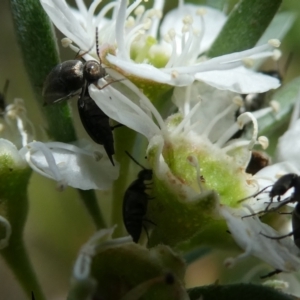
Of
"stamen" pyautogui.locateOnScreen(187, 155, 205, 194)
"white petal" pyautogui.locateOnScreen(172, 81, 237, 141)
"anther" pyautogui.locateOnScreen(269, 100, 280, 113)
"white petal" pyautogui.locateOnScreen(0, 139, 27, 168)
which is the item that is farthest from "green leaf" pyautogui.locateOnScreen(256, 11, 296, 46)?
"white petal" pyautogui.locateOnScreen(0, 139, 27, 168)

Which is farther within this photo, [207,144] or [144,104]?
[207,144]

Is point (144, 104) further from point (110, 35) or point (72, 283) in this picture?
point (72, 283)

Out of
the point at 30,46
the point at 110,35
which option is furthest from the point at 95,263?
the point at 110,35

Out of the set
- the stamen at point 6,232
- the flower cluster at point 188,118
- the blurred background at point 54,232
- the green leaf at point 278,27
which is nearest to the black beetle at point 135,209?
the flower cluster at point 188,118

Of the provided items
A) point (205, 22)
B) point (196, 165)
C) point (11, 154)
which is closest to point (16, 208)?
point (11, 154)

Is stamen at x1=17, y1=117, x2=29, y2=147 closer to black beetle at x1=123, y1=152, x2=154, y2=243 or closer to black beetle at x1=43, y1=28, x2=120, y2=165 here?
black beetle at x1=43, y1=28, x2=120, y2=165

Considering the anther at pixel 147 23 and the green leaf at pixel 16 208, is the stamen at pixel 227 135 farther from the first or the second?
the green leaf at pixel 16 208
